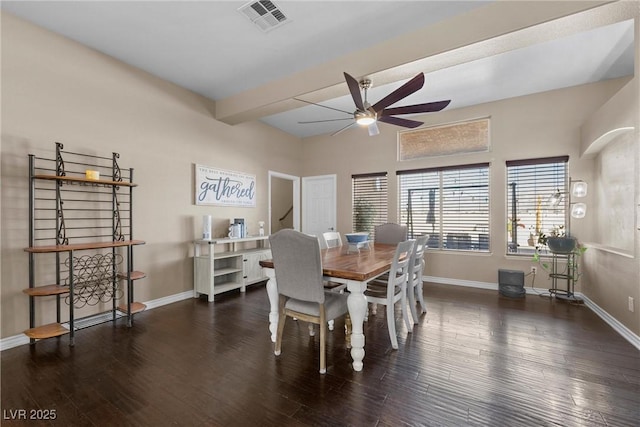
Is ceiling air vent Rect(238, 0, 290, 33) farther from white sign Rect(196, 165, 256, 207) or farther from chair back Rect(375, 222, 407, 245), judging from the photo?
chair back Rect(375, 222, 407, 245)

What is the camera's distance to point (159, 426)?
1.59 metres

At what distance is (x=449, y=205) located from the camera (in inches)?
195

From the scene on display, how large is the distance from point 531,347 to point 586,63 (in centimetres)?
349

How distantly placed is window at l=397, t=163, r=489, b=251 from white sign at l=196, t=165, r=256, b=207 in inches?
115

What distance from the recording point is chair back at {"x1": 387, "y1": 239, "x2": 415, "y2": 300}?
2.41 m

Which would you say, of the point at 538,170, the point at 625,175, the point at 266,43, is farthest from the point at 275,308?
the point at 538,170

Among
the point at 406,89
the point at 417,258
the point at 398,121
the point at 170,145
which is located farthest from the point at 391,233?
the point at 170,145

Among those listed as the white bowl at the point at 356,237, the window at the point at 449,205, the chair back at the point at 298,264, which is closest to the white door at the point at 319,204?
the window at the point at 449,205

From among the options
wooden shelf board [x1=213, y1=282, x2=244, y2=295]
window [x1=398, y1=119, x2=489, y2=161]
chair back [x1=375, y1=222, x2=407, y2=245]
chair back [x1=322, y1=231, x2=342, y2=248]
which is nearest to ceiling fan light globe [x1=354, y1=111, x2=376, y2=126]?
chair back [x1=322, y1=231, x2=342, y2=248]

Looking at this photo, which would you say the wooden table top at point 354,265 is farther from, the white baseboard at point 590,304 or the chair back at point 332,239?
the white baseboard at point 590,304

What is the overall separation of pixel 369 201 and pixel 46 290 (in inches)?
192

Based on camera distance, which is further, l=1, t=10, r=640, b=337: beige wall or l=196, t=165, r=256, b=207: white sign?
l=196, t=165, r=256, b=207: white sign

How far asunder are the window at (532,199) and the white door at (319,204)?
10.7 ft

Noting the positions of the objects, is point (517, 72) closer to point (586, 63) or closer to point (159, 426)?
point (586, 63)
